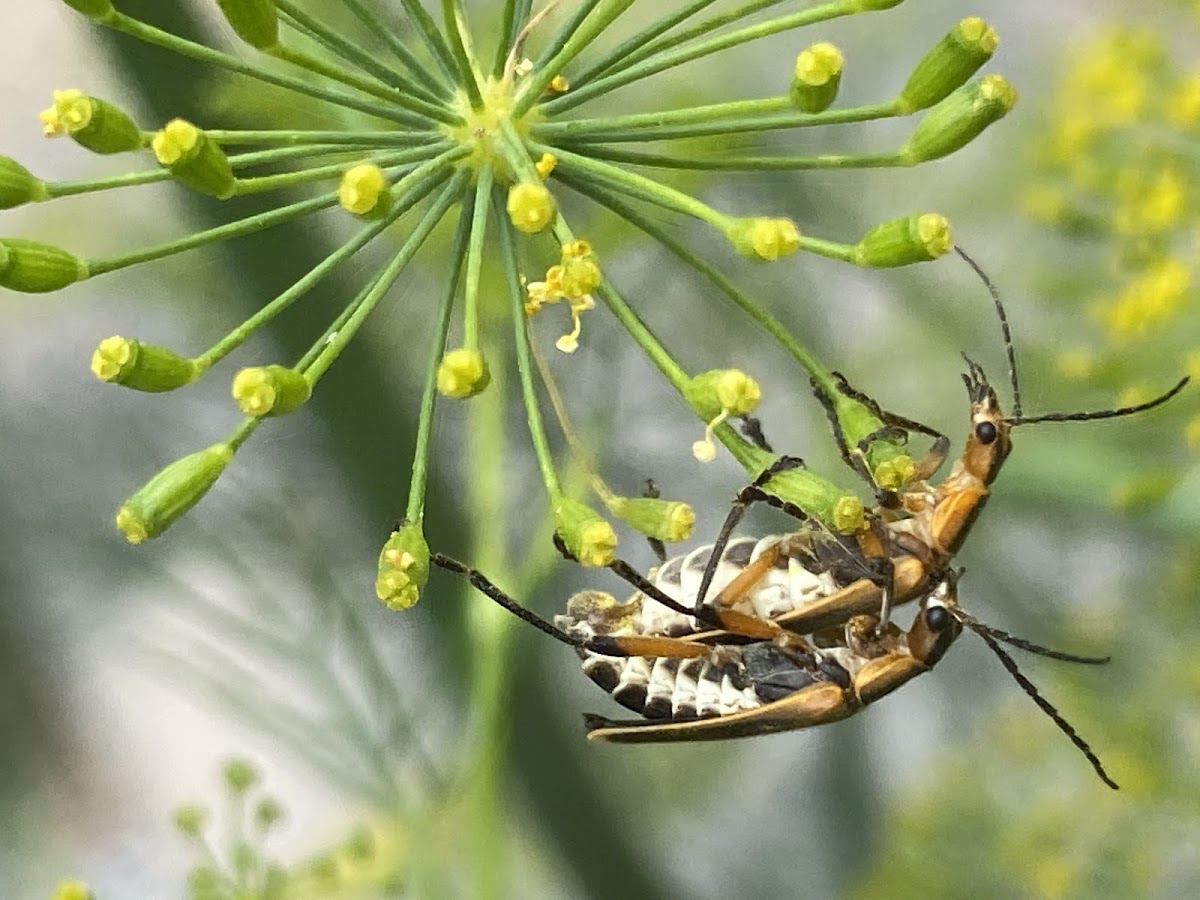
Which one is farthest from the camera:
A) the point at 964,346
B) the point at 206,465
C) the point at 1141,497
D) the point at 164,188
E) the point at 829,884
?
the point at 829,884

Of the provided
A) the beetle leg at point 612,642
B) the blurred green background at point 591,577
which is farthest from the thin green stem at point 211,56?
the blurred green background at point 591,577

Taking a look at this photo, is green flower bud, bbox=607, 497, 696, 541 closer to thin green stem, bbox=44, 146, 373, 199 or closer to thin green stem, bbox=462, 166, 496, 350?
thin green stem, bbox=462, 166, 496, 350

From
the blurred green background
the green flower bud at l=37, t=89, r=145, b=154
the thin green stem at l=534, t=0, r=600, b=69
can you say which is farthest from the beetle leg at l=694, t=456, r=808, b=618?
the blurred green background

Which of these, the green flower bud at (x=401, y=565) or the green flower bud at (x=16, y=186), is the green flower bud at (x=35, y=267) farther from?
the green flower bud at (x=401, y=565)

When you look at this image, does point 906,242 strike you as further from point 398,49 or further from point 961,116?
point 398,49

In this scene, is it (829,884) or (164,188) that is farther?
(829,884)

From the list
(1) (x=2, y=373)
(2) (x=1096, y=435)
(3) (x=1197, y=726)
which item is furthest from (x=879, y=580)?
(1) (x=2, y=373)

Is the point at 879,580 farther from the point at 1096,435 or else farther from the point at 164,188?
the point at 164,188
